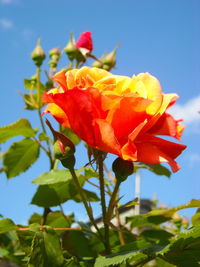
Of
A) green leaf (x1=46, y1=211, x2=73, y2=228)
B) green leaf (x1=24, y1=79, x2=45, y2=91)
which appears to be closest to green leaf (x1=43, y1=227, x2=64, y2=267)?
green leaf (x1=46, y1=211, x2=73, y2=228)

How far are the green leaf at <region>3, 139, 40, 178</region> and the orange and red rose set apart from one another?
68 centimetres

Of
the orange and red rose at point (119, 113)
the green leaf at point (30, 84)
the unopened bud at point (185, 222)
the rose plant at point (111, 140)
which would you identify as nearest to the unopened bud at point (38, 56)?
the green leaf at point (30, 84)

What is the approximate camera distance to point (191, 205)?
891mm

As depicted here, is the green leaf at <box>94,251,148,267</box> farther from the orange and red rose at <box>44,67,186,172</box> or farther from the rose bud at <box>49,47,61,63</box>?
the rose bud at <box>49,47,61,63</box>

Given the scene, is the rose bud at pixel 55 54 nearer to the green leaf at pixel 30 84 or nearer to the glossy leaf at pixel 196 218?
the green leaf at pixel 30 84

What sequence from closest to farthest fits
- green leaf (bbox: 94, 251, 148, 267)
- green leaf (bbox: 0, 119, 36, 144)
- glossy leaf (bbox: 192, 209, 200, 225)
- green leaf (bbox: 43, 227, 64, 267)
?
green leaf (bbox: 94, 251, 148, 267) → green leaf (bbox: 43, 227, 64, 267) → glossy leaf (bbox: 192, 209, 200, 225) → green leaf (bbox: 0, 119, 36, 144)

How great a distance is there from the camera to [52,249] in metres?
0.86

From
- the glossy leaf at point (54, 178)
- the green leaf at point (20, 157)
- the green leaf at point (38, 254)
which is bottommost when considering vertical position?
the green leaf at point (38, 254)

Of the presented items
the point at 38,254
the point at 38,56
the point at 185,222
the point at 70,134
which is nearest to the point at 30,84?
the point at 38,56

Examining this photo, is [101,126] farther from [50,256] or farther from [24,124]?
[24,124]

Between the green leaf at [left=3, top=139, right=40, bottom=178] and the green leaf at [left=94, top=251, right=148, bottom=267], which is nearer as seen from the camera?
the green leaf at [left=94, top=251, right=148, bottom=267]

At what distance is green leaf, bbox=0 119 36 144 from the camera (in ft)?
4.67

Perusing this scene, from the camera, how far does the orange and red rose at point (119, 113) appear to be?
78 cm

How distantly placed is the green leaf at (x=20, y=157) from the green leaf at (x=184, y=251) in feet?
2.66
